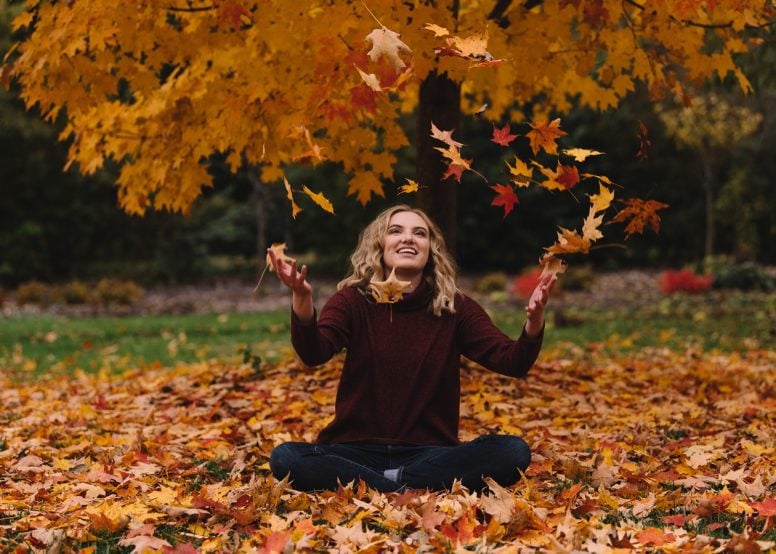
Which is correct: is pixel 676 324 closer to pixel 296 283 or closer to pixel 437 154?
pixel 437 154

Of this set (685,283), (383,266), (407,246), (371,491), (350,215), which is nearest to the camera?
(371,491)

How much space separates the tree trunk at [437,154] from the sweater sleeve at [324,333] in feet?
7.60

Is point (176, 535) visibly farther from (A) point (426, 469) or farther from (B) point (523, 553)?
(B) point (523, 553)

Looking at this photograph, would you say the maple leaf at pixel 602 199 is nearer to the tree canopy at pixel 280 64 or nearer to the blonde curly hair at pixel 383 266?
the blonde curly hair at pixel 383 266

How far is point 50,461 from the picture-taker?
396 cm

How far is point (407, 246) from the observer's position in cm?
341

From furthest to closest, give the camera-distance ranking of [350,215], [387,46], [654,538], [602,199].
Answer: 1. [350,215]
2. [602,199]
3. [387,46]
4. [654,538]

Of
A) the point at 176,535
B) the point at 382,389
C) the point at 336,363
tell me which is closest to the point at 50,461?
the point at 176,535

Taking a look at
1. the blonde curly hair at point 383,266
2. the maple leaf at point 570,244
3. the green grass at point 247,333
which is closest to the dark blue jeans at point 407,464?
the blonde curly hair at point 383,266

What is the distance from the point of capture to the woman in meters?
3.19

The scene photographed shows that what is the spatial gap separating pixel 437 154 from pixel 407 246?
2387mm

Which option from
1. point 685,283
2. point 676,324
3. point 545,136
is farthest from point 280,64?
point 685,283

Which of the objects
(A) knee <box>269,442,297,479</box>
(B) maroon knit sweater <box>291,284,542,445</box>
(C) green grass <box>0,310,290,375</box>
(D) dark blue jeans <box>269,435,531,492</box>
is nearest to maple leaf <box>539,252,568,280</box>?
(B) maroon knit sweater <box>291,284,542,445</box>

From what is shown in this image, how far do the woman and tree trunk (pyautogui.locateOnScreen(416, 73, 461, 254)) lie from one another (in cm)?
214
